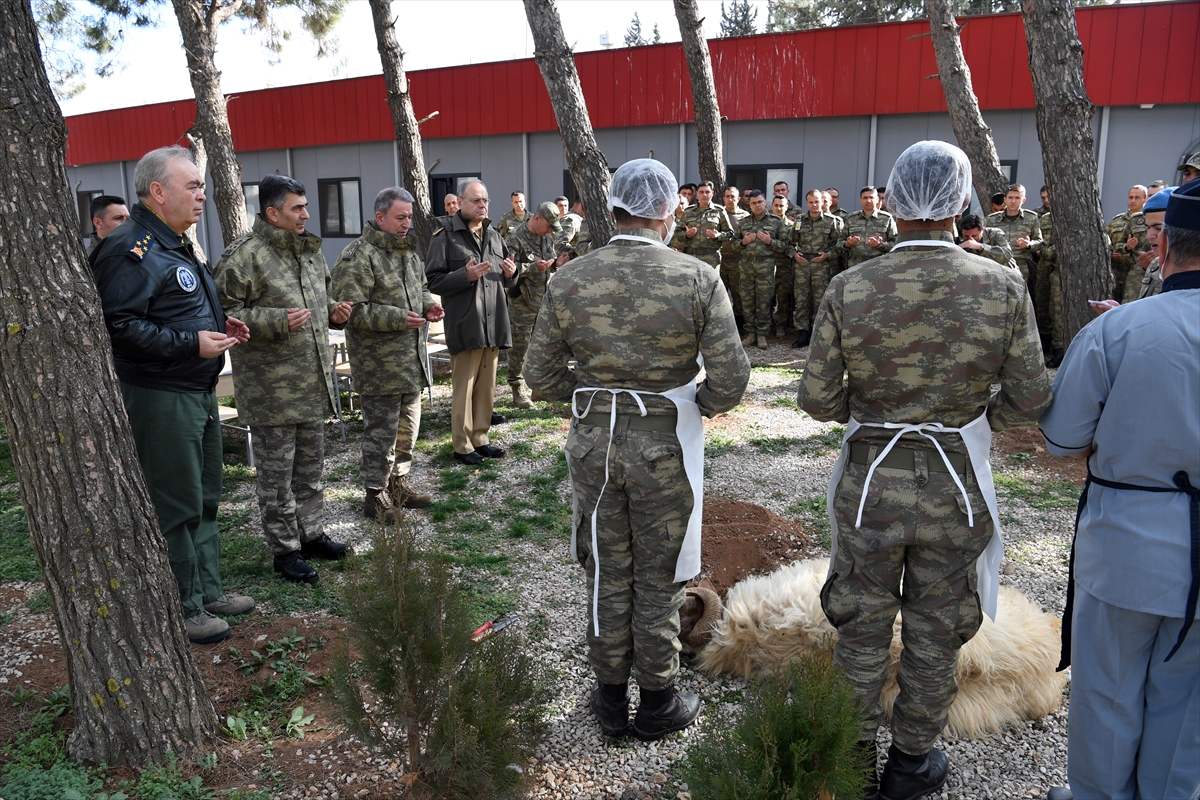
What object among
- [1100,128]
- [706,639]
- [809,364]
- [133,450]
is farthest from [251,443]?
[1100,128]

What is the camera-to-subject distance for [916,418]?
2650 millimetres

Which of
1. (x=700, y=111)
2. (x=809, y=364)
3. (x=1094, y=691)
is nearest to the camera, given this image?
(x=1094, y=691)

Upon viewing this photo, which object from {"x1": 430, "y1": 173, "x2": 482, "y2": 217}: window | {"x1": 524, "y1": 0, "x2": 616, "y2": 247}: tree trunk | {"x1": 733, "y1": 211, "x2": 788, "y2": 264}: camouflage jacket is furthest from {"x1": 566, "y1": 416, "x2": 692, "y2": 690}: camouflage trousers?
{"x1": 430, "y1": 173, "x2": 482, "y2": 217}: window

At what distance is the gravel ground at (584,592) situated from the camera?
2.97 meters

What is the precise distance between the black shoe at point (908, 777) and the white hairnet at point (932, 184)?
72.2 inches

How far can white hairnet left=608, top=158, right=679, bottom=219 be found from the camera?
9.77 ft

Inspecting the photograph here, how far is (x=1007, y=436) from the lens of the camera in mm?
7211

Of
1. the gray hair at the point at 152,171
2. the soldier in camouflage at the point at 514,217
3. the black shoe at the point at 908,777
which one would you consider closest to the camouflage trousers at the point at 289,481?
the gray hair at the point at 152,171

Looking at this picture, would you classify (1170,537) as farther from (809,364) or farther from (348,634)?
(348,634)

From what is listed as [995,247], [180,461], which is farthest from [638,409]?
[995,247]

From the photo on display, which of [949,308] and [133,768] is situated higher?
[949,308]

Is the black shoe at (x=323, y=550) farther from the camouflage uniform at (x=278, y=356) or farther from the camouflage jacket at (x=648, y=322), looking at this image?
the camouflage jacket at (x=648, y=322)

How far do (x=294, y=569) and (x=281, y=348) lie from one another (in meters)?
1.21

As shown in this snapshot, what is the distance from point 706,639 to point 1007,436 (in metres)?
4.71
